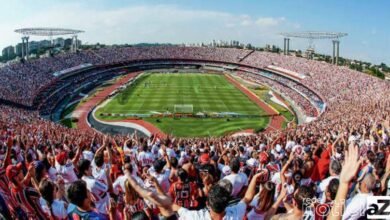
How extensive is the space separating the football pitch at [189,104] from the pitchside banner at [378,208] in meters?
36.3

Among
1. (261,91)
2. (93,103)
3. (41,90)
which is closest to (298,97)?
Answer: (261,91)

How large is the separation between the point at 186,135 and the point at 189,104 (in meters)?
15.8

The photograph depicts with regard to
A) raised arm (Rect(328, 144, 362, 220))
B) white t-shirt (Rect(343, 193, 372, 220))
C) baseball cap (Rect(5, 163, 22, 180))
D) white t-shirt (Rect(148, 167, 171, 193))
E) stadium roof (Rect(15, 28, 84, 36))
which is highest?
stadium roof (Rect(15, 28, 84, 36))

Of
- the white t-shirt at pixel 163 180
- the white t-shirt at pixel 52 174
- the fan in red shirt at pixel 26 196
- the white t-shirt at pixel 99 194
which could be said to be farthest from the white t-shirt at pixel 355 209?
the white t-shirt at pixel 52 174

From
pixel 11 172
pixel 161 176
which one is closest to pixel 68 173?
pixel 11 172

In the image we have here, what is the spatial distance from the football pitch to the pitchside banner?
119ft

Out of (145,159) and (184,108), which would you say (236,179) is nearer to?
(145,159)

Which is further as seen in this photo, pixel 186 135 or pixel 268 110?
pixel 268 110

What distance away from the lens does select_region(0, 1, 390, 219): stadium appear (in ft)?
20.1

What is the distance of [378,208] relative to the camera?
5.33 meters

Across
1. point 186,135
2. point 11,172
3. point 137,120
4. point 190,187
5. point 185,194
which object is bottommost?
point 186,135

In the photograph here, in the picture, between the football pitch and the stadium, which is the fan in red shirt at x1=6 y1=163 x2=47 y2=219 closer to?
the stadium

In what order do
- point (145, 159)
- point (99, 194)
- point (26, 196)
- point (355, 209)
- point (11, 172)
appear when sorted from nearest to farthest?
point (355, 209)
point (26, 196)
point (99, 194)
point (11, 172)
point (145, 159)

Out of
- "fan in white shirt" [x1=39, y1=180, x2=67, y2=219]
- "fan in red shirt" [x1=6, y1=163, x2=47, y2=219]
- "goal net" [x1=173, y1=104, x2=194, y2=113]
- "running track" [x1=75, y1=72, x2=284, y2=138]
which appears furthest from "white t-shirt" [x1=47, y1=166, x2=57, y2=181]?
"goal net" [x1=173, y1=104, x2=194, y2=113]
